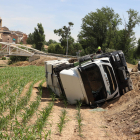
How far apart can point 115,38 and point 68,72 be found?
2144 inches

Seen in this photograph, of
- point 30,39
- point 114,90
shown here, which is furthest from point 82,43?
point 114,90

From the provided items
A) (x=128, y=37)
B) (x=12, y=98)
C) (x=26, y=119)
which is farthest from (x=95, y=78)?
(x=128, y=37)

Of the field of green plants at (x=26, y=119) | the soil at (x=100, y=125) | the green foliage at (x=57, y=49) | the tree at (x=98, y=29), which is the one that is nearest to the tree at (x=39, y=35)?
the green foliage at (x=57, y=49)

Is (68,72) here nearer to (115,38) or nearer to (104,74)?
(104,74)

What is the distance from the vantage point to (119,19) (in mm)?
63156

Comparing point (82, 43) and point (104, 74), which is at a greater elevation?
point (82, 43)

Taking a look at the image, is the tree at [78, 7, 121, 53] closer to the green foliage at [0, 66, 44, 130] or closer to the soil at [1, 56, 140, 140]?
the green foliage at [0, 66, 44, 130]

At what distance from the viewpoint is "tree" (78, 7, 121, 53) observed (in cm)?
5975

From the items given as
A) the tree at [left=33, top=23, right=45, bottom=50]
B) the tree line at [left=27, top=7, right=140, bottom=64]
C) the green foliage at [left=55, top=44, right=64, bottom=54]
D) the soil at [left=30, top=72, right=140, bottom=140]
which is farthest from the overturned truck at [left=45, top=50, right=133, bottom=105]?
the tree at [left=33, top=23, right=45, bottom=50]

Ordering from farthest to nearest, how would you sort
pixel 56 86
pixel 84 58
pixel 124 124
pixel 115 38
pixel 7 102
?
pixel 115 38 → pixel 56 86 → pixel 84 58 → pixel 7 102 → pixel 124 124

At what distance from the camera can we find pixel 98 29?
60438 mm

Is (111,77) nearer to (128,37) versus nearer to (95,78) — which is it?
(95,78)

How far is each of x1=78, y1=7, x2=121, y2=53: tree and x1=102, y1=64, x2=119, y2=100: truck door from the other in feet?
171

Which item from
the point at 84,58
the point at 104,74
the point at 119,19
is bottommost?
the point at 104,74
